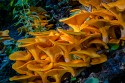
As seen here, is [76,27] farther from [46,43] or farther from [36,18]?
[36,18]

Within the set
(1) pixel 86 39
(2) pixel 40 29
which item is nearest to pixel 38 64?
(1) pixel 86 39

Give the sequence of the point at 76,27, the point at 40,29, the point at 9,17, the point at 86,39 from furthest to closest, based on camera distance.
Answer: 1. the point at 9,17
2. the point at 40,29
3. the point at 76,27
4. the point at 86,39

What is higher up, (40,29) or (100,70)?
(40,29)

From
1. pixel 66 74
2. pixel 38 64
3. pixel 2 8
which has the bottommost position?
pixel 66 74

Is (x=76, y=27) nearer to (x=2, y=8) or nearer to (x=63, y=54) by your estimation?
(x=63, y=54)

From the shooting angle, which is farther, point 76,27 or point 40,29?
point 40,29

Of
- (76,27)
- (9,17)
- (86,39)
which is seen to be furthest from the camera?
(9,17)
